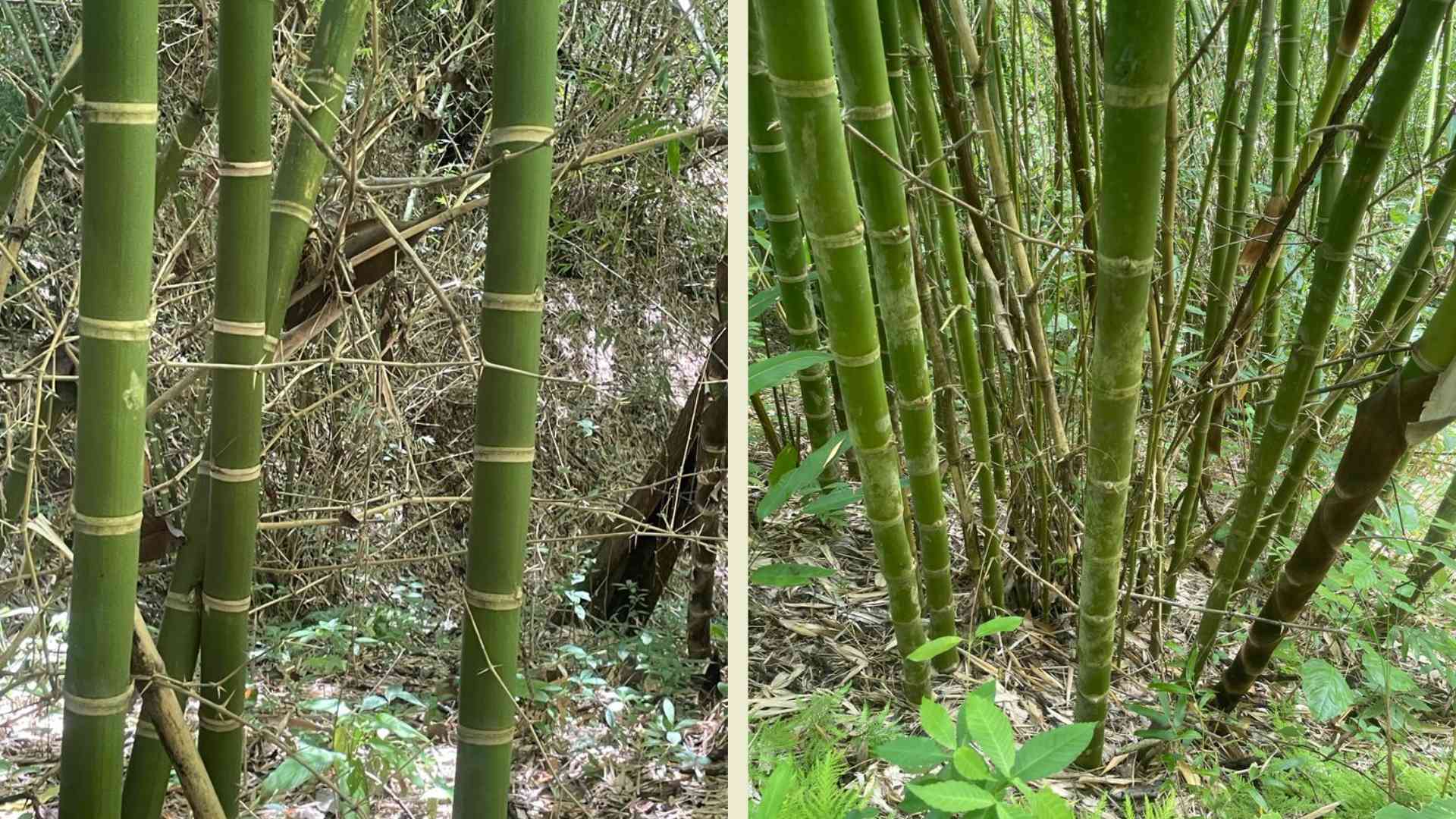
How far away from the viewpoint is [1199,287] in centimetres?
171

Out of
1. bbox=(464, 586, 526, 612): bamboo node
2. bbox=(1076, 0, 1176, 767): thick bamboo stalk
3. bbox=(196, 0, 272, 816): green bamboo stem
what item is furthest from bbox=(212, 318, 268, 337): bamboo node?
bbox=(1076, 0, 1176, 767): thick bamboo stalk

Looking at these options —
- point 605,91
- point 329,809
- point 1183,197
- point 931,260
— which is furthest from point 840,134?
point 1183,197

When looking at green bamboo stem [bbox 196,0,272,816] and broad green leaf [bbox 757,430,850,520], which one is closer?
green bamboo stem [bbox 196,0,272,816]

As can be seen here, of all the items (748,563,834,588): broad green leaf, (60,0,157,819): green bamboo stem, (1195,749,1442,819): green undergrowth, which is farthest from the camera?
(1195,749,1442,819): green undergrowth

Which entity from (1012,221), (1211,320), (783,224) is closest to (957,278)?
(1012,221)

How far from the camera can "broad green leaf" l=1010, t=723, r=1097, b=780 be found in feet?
2.06

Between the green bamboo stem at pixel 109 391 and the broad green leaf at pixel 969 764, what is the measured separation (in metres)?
0.48

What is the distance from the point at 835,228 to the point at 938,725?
318mm

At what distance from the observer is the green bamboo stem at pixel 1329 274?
794 mm

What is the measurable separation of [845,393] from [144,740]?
0.58 metres

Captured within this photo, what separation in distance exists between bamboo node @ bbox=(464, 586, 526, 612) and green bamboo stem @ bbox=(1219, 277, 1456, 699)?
62 cm

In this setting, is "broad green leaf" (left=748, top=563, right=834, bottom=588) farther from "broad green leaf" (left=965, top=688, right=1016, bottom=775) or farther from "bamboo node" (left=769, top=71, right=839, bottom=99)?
"bamboo node" (left=769, top=71, right=839, bottom=99)

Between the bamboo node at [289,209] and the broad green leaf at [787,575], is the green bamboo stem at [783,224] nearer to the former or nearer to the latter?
the broad green leaf at [787,575]

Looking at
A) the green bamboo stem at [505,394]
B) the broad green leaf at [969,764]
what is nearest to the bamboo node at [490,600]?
the green bamboo stem at [505,394]
